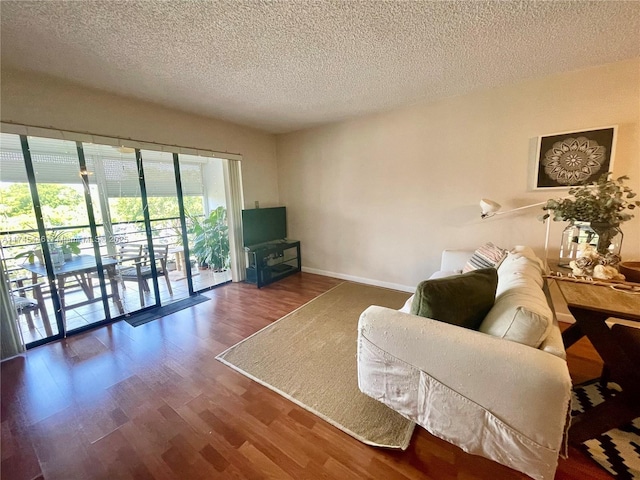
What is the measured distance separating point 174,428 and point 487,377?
1.79 metres

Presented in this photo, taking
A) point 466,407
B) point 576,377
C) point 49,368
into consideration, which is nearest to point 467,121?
point 576,377

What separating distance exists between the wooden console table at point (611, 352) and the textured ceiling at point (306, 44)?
1752 mm

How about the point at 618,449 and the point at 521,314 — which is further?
the point at 618,449

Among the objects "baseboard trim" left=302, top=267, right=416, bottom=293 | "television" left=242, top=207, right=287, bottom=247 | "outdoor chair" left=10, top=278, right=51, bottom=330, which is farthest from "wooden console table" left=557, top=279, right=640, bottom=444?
"outdoor chair" left=10, top=278, right=51, bottom=330

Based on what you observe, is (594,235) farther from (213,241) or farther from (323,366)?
(213,241)

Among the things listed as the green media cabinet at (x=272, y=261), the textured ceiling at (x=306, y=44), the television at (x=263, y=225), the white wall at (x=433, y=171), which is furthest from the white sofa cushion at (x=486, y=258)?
the television at (x=263, y=225)

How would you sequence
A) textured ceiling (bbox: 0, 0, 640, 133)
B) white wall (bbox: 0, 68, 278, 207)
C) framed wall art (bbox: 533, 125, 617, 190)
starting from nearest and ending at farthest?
1. textured ceiling (bbox: 0, 0, 640, 133)
2. white wall (bbox: 0, 68, 278, 207)
3. framed wall art (bbox: 533, 125, 617, 190)

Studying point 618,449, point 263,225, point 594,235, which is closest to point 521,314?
point 618,449

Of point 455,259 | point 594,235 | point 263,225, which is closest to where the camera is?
point 594,235

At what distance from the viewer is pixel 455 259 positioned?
288 cm

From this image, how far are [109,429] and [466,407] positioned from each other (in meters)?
2.07

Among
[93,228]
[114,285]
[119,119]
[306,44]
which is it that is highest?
[306,44]

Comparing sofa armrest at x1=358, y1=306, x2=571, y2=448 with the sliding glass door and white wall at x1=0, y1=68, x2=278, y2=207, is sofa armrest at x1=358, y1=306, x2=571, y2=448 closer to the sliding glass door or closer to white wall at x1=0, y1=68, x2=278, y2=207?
the sliding glass door

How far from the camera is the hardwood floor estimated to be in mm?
1317
